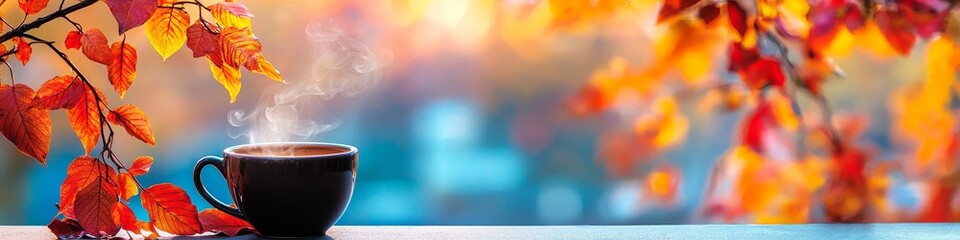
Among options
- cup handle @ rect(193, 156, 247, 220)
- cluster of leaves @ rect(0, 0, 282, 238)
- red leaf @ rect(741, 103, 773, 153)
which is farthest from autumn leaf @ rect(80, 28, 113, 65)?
red leaf @ rect(741, 103, 773, 153)

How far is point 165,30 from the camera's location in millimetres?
591

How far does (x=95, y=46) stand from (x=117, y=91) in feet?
0.10

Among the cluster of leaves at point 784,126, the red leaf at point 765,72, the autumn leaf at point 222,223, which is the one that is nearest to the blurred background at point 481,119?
the cluster of leaves at point 784,126

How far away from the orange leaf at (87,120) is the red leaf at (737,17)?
1.59 ft

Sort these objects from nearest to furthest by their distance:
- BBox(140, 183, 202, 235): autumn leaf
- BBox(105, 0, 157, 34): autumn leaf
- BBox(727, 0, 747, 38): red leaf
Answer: BBox(105, 0, 157, 34): autumn leaf, BBox(140, 183, 202, 235): autumn leaf, BBox(727, 0, 747, 38): red leaf

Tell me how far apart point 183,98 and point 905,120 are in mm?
1014

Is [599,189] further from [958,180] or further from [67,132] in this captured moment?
[67,132]

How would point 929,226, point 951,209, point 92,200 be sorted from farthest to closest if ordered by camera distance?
point 951,209 → point 929,226 → point 92,200

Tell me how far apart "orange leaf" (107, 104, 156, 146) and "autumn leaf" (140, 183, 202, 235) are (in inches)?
1.4

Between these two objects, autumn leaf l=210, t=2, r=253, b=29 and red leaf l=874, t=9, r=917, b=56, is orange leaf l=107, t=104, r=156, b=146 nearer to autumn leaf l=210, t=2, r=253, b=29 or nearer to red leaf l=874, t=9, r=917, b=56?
autumn leaf l=210, t=2, r=253, b=29

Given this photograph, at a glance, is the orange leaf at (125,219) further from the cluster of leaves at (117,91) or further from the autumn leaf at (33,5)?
the autumn leaf at (33,5)

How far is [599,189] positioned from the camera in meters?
1.45

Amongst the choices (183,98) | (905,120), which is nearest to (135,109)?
(183,98)

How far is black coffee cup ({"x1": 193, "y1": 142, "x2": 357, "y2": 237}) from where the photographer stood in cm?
62
